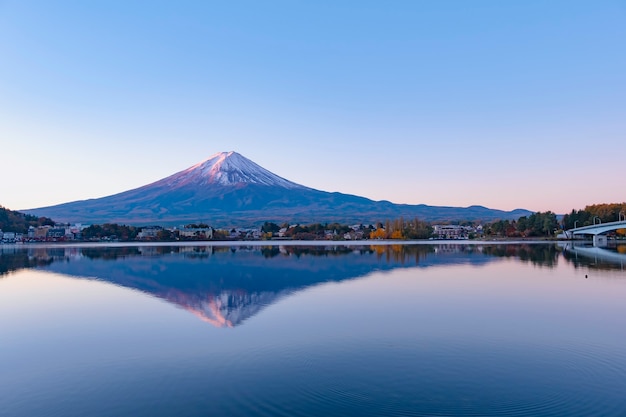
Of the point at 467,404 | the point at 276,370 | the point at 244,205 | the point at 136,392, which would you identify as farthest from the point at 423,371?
the point at 244,205

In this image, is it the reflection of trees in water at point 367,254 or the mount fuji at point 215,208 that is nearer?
the reflection of trees in water at point 367,254

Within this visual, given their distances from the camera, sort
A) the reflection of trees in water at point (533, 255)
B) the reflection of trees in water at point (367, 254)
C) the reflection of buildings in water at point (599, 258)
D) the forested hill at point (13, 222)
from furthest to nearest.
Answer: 1. the forested hill at point (13, 222)
2. the reflection of trees in water at point (367, 254)
3. the reflection of trees in water at point (533, 255)
4. the reflection of buildings in water at point (599, 258)

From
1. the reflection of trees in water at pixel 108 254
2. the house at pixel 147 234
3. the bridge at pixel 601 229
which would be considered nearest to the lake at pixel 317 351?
the reflection of trees in water at pixel 108 254

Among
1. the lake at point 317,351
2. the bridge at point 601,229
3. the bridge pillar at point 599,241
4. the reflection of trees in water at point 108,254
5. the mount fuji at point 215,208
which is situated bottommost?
the lake at point 317,351

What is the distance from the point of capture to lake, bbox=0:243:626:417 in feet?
19.6

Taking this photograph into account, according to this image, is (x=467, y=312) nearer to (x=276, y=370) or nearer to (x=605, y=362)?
(x=605, y=362)

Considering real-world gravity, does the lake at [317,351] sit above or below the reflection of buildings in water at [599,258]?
below

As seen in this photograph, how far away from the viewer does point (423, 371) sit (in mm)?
7008

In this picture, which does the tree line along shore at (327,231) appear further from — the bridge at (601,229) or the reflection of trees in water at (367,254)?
A: the reflection of trees in water at (367,254)

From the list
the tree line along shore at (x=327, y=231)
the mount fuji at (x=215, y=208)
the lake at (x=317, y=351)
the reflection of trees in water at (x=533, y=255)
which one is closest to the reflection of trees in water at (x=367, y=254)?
the reflection of trees in water at (x=533, y=255)

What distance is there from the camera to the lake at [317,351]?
5973 mm

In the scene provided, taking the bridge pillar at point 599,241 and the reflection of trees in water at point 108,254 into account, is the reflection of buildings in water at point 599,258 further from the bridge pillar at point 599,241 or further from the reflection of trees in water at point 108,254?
the reflection of trees in water at point 108,254

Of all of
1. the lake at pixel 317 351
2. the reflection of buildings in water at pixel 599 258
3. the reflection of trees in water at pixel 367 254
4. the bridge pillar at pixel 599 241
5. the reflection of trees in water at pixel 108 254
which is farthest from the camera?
the bridge pillar at pixel 599 241

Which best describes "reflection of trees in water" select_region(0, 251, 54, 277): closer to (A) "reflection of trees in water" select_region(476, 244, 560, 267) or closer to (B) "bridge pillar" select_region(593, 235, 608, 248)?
(A) "reflection of trees in water" select_region(476, 244, 560, 267)
